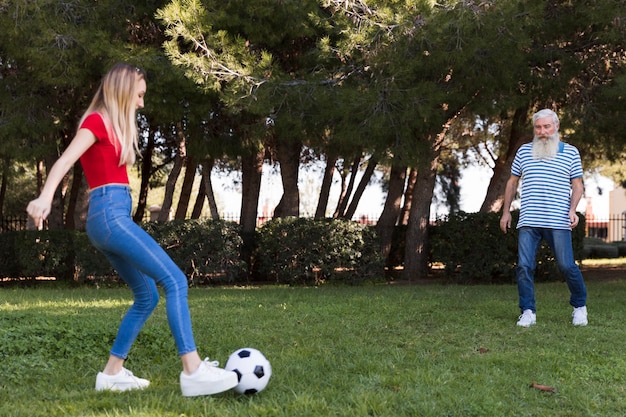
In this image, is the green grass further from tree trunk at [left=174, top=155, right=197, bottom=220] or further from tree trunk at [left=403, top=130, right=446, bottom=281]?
tree trunk at [left=174, top=155, right=197, bottom=220]

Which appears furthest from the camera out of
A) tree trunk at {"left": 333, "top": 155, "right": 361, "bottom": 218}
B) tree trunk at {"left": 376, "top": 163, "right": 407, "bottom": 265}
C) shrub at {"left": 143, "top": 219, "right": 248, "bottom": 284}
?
tree trunk at {"left": 333, "top": 155, "right": 361, "bottom": 218}

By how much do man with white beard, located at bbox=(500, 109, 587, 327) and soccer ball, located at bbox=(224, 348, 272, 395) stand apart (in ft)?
10.8

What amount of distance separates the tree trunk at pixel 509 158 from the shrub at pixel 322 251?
2.39 meters

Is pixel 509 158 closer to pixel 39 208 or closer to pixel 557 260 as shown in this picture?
pixel 557 260

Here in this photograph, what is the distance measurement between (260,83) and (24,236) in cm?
648

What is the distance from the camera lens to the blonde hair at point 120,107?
375cm

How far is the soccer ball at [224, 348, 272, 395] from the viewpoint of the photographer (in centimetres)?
376

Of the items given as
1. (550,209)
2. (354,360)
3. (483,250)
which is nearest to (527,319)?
(550,209)

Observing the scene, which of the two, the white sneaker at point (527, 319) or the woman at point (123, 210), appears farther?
the white sneaker at point (527, 319)

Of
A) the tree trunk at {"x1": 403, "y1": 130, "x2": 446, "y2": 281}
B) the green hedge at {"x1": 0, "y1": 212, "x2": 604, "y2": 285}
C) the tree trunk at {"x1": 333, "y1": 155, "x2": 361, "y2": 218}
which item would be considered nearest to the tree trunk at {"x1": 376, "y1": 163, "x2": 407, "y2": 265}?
the tree trunk at {"x1": 403, "y1": 130, "x2": 446, "y2": 281}

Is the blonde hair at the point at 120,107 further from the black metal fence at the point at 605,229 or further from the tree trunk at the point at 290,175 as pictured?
the black metal fence at the point at 605,229

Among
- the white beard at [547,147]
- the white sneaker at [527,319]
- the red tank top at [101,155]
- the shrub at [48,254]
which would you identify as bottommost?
the white sneaker at [527,319]

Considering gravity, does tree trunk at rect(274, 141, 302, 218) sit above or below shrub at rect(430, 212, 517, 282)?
above

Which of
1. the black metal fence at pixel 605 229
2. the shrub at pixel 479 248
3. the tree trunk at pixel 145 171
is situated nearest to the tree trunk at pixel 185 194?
the tree trunk at pixel 145 171
